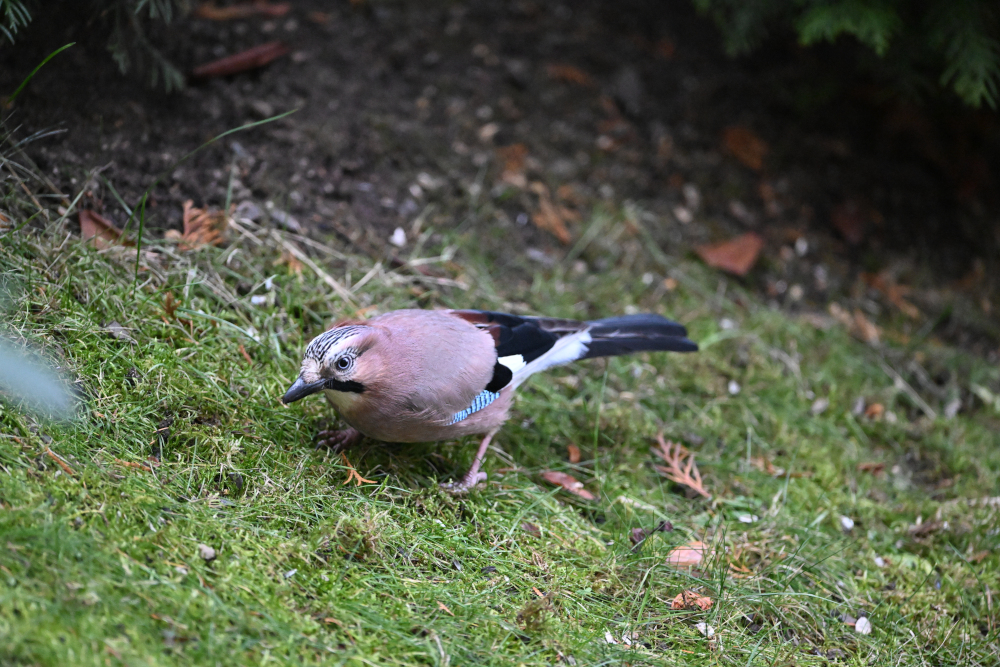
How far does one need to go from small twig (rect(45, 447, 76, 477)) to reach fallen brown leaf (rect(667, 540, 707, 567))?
232cm

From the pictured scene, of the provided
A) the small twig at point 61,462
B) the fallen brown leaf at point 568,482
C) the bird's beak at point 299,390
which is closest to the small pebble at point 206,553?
the small twig at point 61,462

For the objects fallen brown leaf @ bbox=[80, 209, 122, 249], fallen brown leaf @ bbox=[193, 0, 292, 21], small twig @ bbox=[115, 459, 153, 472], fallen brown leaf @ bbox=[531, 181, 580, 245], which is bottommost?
fallen brown leaf @ bbox=[531, 181, 580, 245]

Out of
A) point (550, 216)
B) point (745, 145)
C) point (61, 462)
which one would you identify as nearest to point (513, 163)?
point (550, 216)

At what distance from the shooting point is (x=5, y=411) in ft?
9.56

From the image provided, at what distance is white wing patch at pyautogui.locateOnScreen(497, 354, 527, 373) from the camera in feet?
12.4

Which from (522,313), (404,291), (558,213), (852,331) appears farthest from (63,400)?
(852,331)

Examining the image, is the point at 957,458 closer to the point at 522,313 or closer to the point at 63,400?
the point at 522,313

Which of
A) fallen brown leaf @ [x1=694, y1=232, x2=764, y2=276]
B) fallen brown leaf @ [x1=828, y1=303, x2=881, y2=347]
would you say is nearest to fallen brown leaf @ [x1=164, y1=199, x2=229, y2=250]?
fallen brown leaf @ [x1=694, y1=232, x2=764, y2=276]

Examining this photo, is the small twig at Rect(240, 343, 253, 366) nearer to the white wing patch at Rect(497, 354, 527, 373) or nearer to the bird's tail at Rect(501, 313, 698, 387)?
the white wing patch at Rect(497, 354, 527, 373)

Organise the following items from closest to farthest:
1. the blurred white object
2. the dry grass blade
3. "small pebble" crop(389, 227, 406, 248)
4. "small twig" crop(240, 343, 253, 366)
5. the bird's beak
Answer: the blurred white object
the bird's beak
"small twig" crop(240, 343, 253, 366)
the dry grass blade
"small pebble" crop(389, 227, 406, 248)

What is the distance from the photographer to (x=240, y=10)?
527cm

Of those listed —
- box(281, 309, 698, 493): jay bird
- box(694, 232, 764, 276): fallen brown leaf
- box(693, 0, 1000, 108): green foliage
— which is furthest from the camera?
box(694, 232, 764, 276): fallen brown leaf

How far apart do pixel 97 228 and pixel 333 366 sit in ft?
4.88

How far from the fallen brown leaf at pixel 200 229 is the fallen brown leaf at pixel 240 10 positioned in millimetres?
1534
